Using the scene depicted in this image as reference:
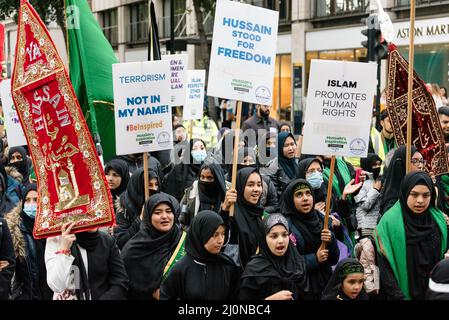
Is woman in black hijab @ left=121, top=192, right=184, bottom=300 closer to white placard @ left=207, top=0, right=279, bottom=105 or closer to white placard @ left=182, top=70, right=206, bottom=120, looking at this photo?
white placard @ left=207, top=0, right=279, bottom=105

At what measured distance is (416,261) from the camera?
19.2 ft

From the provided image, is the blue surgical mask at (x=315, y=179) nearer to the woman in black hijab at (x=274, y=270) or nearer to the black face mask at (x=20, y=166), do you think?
the woman in black hijab at (x=274, y=270)

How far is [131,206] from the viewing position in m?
7.12

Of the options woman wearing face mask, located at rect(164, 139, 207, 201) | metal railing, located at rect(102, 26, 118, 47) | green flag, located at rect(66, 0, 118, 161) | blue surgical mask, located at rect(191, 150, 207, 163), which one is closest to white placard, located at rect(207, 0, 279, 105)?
green flag, located at rect(66, 0, 118, 161)

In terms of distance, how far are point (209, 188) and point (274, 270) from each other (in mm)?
2279

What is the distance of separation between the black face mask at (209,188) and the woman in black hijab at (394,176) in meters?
1.44

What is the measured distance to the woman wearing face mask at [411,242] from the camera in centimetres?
583

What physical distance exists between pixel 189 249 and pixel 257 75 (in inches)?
81.2

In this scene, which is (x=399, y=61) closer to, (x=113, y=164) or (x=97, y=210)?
(x=113, y=164)

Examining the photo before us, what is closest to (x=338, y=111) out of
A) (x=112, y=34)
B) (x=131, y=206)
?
(x=131, y=206)

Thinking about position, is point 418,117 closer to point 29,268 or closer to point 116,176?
point 116,176

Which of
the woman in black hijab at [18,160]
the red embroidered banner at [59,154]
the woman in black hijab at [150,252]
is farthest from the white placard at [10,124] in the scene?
the red embroidered banner at [59,154]

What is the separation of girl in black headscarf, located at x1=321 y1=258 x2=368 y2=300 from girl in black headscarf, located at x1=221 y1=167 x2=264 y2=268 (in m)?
0.87
